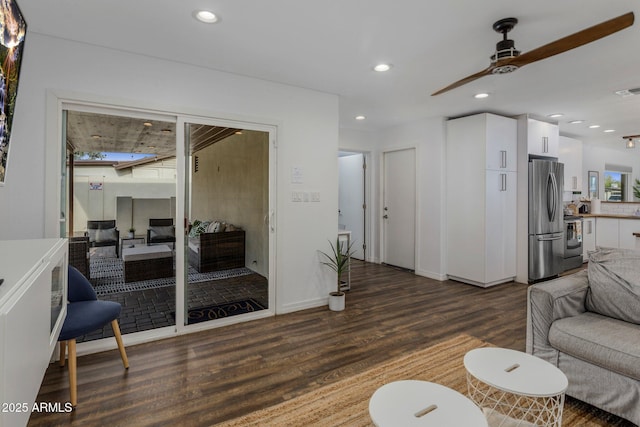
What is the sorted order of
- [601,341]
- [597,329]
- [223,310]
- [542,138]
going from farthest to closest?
[542,138]
[223,310]
[597,329]
[601,341]

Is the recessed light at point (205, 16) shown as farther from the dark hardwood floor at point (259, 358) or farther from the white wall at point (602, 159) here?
the white wall at point (602, 159)

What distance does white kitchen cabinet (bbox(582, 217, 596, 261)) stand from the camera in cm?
594

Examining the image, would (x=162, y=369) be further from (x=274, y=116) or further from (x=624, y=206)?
A: (x=624, y=206)

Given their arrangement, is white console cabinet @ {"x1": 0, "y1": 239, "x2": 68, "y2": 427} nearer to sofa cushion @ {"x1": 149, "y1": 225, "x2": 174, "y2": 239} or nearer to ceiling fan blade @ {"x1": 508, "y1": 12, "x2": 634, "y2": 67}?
sofa cushion @ {"x1": 149, "y1": 225, "x2": 174, "y2": 239}

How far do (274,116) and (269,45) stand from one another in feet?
2.87

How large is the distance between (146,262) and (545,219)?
215 inches

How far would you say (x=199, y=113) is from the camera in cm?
309

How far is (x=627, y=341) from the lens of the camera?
1.85m

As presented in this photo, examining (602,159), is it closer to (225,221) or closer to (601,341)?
(601,341)

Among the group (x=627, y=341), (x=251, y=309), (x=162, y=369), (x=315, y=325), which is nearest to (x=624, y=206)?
(x=627, y=341)

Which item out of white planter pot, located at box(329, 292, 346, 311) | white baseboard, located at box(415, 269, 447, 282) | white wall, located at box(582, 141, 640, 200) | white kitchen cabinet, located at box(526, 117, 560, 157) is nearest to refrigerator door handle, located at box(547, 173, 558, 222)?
white kitchen cabinet, located at box(526, 117, 560, 157)

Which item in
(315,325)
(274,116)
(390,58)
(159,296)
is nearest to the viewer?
(390,58)

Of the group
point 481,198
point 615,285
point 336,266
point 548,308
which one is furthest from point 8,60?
point 481,198

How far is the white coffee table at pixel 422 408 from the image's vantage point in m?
1.26
